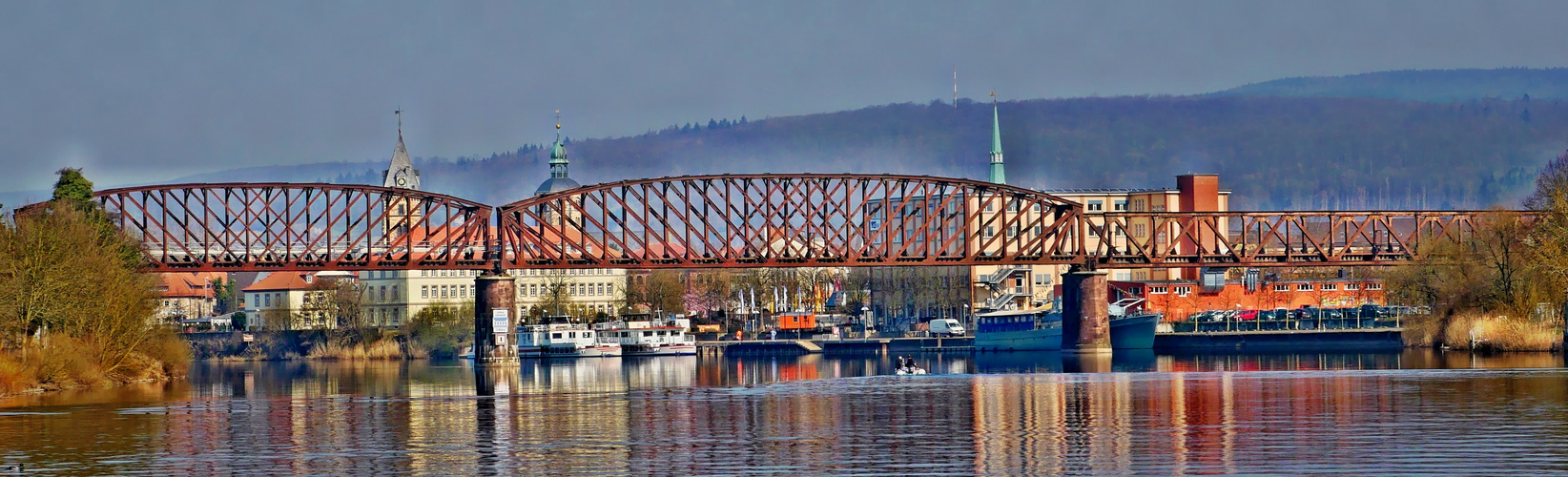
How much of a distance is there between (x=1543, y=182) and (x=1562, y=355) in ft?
57.4

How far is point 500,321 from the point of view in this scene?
416 feet

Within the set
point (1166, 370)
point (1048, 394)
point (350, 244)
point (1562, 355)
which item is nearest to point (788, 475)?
point (1048, 394)

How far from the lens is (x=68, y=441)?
2050 inches

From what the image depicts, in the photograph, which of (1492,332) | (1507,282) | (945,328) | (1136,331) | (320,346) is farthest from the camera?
(320,346)

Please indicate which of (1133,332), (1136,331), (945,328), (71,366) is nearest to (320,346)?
(945,328)

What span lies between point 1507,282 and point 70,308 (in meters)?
75.5

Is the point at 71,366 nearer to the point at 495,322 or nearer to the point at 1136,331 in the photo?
the point at 495,322

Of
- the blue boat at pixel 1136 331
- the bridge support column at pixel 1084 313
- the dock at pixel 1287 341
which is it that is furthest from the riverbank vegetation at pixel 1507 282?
the bridge support column at pixel 1084 313

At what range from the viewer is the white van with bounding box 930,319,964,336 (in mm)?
157500

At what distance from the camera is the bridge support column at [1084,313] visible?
13250 centimetres

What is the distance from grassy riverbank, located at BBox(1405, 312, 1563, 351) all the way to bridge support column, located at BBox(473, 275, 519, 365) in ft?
194

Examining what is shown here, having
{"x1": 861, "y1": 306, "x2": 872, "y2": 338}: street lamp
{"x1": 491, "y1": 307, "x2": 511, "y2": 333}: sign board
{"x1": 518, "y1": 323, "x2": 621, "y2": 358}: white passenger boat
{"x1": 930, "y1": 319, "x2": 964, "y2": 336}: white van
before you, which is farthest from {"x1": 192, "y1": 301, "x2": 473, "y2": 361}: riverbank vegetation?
{"x1": 930, "y1": 319, "x2": 964, "y2": 336}: white van

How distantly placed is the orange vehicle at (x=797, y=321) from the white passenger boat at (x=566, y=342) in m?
26.0

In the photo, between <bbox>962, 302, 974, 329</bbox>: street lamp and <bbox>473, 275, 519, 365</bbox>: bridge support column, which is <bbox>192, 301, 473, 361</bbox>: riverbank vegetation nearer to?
<bbox>473, 275, 519, 365</bbox>: bridge support column
